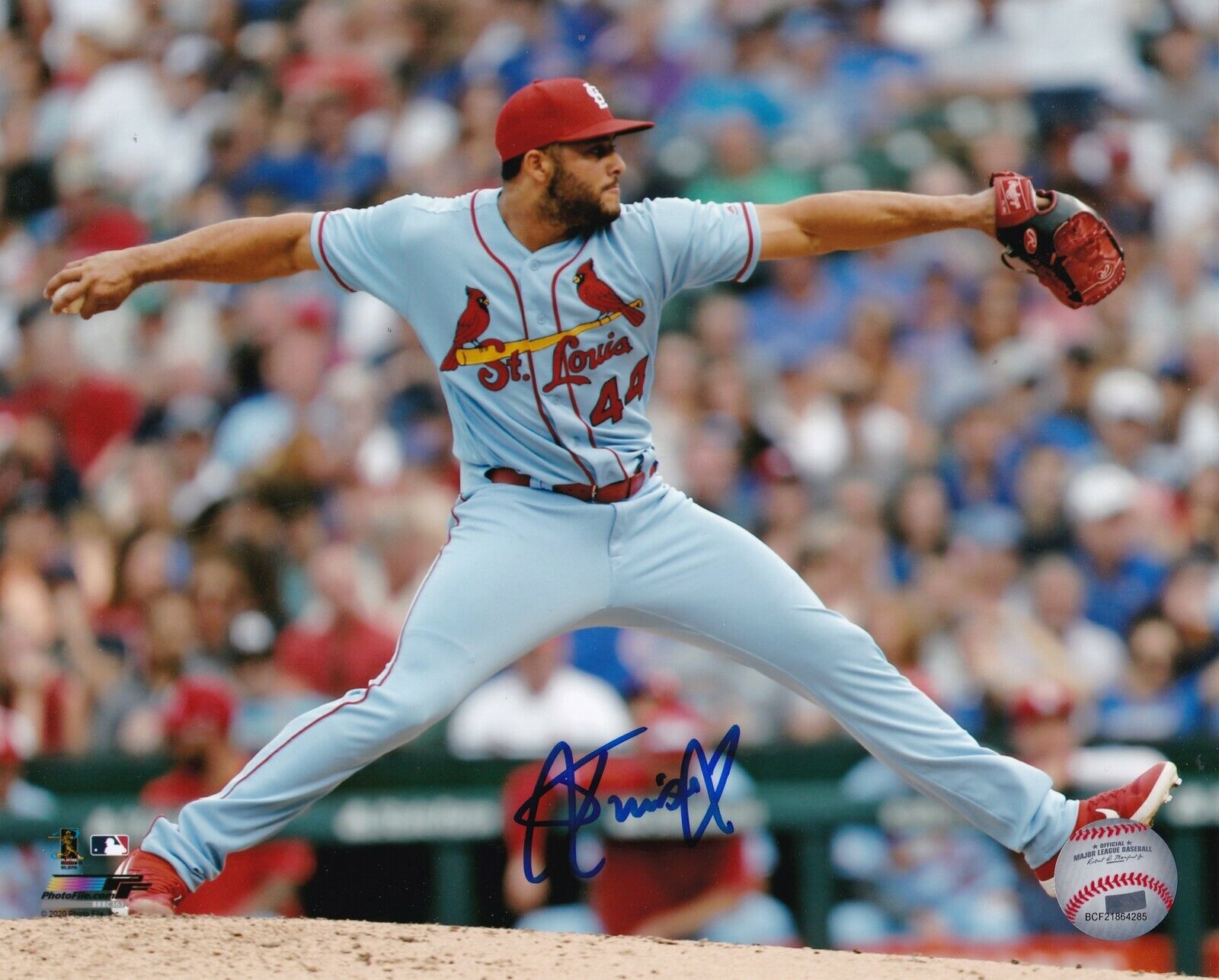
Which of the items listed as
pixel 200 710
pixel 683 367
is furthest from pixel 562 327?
pixel 683 367

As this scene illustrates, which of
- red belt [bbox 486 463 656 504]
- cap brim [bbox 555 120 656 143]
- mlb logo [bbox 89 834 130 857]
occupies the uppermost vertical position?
cap brim [bbox 555 120 656 143]

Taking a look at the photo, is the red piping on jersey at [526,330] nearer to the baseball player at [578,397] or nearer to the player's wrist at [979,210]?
the baseball player at [578,397]

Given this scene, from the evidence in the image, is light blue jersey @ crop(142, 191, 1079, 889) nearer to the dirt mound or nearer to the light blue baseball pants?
the light blue baseball pants

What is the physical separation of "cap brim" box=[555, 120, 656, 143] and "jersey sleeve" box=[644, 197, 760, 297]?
0.16 m

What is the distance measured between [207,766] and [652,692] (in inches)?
55.4

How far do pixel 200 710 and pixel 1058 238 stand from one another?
307 cm

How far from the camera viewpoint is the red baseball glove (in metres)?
3.57

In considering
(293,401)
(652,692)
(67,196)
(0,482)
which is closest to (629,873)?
(652,692)

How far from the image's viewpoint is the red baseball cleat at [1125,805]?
11.9 ft

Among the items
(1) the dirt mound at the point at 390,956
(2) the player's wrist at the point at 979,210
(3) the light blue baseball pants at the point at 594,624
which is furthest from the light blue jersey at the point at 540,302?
(1) the dirt mound at the point at 390,956

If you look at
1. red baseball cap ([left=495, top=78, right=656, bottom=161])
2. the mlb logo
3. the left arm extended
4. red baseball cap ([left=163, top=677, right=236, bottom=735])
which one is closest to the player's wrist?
the left arm extended

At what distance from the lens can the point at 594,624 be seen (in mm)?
3635

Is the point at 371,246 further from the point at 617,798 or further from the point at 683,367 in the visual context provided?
the point at 683,367

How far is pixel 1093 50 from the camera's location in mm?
7918
